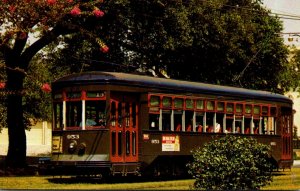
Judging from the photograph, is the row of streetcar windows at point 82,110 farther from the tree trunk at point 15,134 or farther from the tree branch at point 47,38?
the tree trunk at point 15,134

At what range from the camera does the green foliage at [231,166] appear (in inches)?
659

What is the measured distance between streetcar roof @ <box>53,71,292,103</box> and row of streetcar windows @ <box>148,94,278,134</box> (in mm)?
324

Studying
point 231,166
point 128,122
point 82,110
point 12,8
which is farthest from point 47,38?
point 231,166

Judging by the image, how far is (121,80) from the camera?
22.9m

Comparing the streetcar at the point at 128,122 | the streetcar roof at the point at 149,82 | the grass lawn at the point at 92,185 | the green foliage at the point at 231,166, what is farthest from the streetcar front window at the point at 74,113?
the green foliage at the point at 231,166

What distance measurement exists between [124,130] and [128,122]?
1.03 feet

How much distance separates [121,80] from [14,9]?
3977 mm

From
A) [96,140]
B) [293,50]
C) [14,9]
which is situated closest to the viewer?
[14,9]

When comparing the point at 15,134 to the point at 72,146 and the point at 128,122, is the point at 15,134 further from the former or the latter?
the point at 128,122

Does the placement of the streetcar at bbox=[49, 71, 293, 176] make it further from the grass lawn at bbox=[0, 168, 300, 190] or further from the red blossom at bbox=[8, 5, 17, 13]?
the red blossom at bbox=[8, 5, 17, 13]

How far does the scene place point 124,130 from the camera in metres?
23.0

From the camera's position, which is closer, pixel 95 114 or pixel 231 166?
pixel 231 166

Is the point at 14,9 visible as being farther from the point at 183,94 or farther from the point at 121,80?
the point at 183,94

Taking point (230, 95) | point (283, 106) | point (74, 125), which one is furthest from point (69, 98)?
point (283, 106)
